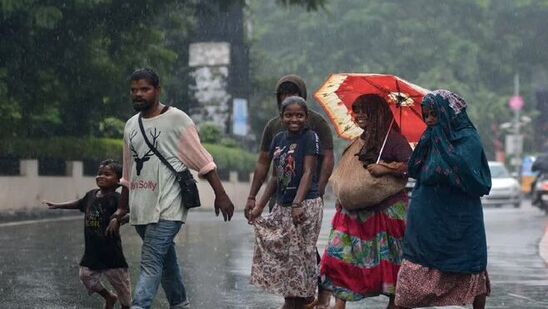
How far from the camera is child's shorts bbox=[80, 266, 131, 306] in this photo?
8805mm

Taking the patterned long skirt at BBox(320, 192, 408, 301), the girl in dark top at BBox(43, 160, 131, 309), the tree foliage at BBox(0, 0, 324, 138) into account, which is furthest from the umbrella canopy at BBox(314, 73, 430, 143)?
the tree foliage at BBox(0, 0, 324, 138)

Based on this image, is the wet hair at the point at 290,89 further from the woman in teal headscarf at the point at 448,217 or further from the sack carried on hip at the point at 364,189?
the woman in teal headscarf at the point at 448,217

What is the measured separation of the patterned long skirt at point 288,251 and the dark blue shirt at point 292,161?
0.28ft

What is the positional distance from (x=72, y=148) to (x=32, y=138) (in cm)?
130

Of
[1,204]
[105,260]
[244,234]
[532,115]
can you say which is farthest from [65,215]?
[532,115]

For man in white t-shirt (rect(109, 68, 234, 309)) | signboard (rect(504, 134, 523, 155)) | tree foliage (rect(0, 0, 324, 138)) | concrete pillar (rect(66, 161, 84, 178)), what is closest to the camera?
man in white t-shirt (rect(109, 68, 234, 309))

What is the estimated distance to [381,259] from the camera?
347 inches

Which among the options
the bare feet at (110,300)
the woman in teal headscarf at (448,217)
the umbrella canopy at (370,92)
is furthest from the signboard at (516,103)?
the woman in teal headscarf at (448,217)

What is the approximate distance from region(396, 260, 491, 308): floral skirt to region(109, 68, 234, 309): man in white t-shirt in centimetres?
112

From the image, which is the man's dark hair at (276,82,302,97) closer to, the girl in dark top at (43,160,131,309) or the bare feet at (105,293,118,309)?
the girl in dark top at (43,160,131,309)

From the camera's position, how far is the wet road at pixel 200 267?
33.6 ft

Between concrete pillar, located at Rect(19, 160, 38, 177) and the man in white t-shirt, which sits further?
concrete pillar, located at Rect(19, 160, 38, 177)

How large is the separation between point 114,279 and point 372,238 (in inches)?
65.1

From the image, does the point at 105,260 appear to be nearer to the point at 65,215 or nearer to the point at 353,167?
the point at 353,167
